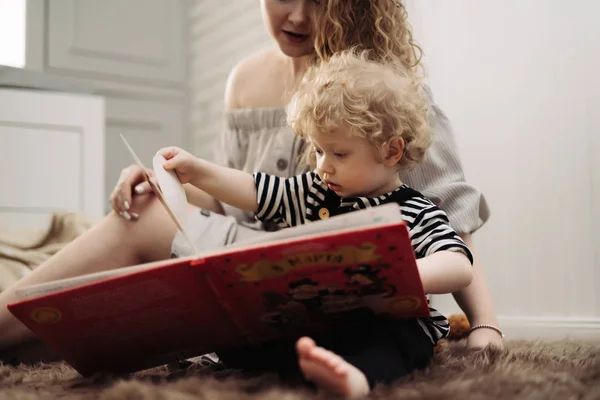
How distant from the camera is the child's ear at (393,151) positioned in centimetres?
89

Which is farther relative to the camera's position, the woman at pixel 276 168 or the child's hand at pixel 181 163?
the woman at pixel 276 168

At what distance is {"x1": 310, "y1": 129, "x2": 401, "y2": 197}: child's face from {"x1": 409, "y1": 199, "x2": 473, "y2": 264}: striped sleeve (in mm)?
75

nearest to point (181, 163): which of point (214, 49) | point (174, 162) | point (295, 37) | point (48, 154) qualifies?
point (174, 162)

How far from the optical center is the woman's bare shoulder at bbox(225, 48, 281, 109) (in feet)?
4.42

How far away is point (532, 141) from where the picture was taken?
5.07 feet

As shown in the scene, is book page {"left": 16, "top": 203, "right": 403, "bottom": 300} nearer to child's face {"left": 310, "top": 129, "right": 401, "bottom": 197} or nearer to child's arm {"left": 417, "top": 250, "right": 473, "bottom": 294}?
child's arm {"left": 417, "top": 250, "right": 473, "bottom": 294}

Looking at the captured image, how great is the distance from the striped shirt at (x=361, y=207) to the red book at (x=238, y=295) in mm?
113

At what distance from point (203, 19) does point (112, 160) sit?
2.32 feet

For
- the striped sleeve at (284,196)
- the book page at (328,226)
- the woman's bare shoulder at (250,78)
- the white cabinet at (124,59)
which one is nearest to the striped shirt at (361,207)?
the striped sleeve at (284,196)

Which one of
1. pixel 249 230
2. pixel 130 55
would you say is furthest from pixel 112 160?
pixel 249 230

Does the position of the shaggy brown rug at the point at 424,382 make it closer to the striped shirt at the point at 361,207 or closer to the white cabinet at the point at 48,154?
the striped shirt at the point at 361,207

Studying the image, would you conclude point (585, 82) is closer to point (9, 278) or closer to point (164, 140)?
point (9, 278)

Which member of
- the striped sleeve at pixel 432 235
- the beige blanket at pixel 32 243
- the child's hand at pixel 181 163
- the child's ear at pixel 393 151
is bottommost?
the beige blanket at pixel 32 243

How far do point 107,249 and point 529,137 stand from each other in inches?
39.2
